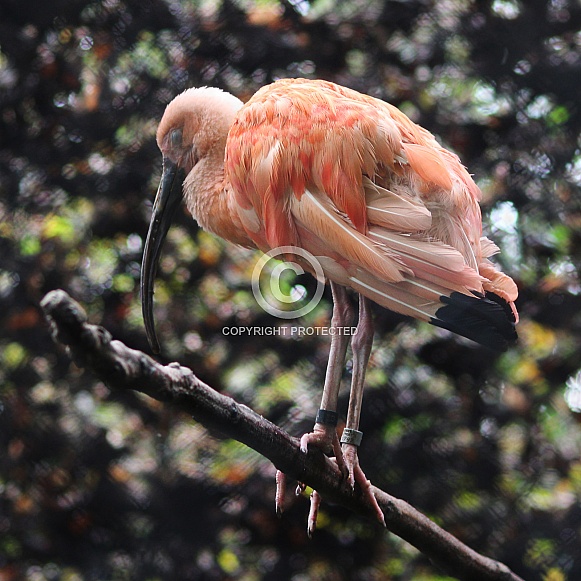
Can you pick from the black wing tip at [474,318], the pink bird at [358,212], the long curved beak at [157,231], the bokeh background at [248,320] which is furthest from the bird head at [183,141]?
the black wing tip at [474,318]

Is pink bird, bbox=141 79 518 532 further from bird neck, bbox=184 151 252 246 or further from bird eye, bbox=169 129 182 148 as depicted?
bird eye, bbox=169 129 182 148

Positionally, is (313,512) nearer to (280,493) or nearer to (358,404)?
(280,493)

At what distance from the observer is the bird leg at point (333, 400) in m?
1.14

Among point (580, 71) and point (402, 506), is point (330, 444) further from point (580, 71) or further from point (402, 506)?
point (580, 71)

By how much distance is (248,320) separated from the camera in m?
1.99

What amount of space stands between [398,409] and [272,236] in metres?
0.83

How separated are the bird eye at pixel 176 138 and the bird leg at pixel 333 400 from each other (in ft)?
1.47

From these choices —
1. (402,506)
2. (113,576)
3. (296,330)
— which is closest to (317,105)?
(402,506)

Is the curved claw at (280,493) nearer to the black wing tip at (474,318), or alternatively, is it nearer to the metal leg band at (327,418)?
the metal leg band at (327,418)

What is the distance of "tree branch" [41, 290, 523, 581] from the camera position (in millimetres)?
650

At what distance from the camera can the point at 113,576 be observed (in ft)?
6.31

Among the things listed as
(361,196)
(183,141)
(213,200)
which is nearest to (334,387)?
(361,196)

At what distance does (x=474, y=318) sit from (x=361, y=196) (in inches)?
10.2

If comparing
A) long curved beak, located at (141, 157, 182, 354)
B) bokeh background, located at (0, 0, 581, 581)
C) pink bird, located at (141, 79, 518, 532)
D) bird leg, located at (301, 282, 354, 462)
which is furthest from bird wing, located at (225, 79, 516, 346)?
bokeh background, located at (0, 0, 581, 581)
